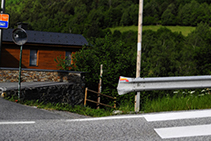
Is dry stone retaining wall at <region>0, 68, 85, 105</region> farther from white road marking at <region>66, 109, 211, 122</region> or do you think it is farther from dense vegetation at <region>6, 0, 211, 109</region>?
white road marking at <region>66, 109, 211, 122</region>

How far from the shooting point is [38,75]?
1591 cm

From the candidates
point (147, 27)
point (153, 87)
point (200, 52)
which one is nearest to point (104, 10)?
point (147, 27)

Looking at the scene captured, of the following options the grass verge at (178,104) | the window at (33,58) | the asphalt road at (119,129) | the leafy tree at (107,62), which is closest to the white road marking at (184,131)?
the asphalt road at (119,129)

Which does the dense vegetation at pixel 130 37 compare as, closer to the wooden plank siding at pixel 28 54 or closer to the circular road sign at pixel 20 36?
the wooden plank siding at pixel 28 54

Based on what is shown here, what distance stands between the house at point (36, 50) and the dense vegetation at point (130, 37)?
9.02ft

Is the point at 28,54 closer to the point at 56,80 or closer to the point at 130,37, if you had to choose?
the point at 56,80

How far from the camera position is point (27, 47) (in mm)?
26625

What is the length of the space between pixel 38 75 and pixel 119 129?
12.6 metres

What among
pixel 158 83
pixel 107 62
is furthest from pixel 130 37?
pixel 158 83

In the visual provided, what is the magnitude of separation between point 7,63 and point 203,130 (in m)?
25.6

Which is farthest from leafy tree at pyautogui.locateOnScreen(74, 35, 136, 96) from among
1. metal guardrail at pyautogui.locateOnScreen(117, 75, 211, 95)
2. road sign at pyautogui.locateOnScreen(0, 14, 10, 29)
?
metal guardrail at pyautogui.locateOnScreen(117, 75, 211, 95)

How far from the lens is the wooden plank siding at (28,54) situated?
26.1m

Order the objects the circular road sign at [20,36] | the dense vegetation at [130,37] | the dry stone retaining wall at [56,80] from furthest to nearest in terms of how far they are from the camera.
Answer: the dense vegetation at [130,37]
the dry stone retaining wall at [56,80]
the circular road sign at [20,36]

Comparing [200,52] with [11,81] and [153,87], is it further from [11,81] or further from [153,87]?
[153,87]
